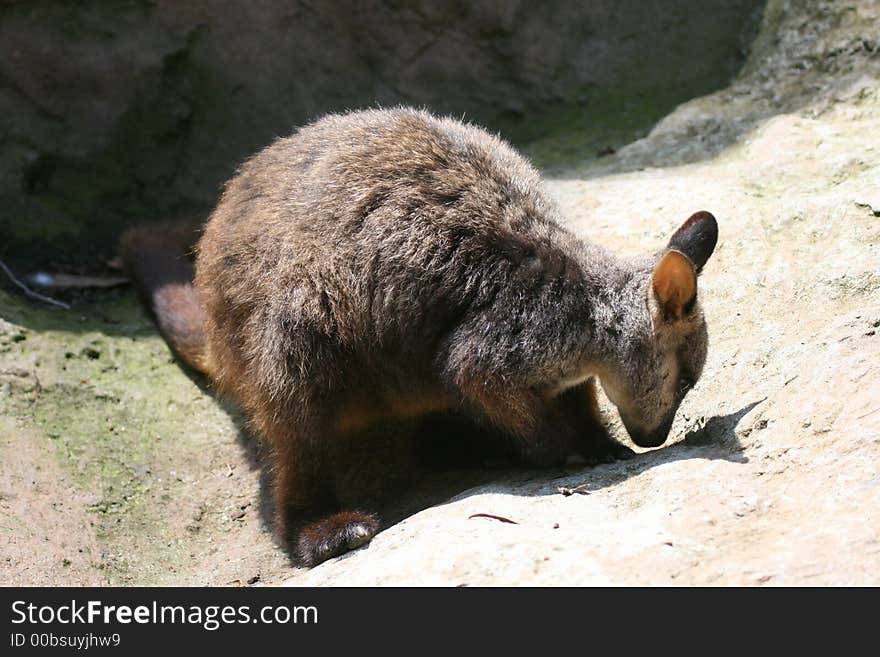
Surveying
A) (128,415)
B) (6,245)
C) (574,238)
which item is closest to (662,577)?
(574,238)

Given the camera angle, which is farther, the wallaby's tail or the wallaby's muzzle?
the wallaby's tail

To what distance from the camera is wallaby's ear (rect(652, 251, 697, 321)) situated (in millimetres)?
4902

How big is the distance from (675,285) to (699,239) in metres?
0.40

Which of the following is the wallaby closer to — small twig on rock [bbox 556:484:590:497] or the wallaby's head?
the wallaby's head

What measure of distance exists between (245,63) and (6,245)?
2.37 m

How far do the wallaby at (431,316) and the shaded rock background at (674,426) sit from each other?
313 mm

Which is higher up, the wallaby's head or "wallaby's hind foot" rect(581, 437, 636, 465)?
the wallaby's head

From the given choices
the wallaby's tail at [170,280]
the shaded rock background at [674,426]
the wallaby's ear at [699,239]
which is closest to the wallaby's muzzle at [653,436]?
the shaded rock background at [674,426]

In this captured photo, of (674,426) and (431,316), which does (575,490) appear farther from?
(431,316)

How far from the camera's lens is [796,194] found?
624 centimetres

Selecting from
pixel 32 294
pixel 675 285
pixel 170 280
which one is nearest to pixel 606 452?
pixel 675 285

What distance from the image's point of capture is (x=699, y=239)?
527 cm

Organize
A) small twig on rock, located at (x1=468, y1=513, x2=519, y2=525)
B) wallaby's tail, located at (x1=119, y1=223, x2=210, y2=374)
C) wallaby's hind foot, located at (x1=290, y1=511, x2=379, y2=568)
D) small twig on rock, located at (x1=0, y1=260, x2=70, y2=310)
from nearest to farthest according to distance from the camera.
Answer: small twig on rock, located at (x1=468, y1=513, x2=519, y2=525) → wallaby's hind foot, located at (x1=290, y1=511, x2=379, y2=568) → wallaby's tail, located at (x1=119, y1=223, x2=210, y2=374) → small twig on rock, located at (x1=0, y1=260, x2=70, y2=310)

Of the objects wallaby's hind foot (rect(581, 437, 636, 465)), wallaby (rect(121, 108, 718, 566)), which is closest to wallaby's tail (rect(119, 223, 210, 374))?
wallaby (rect(121, 108, 718, 566))
